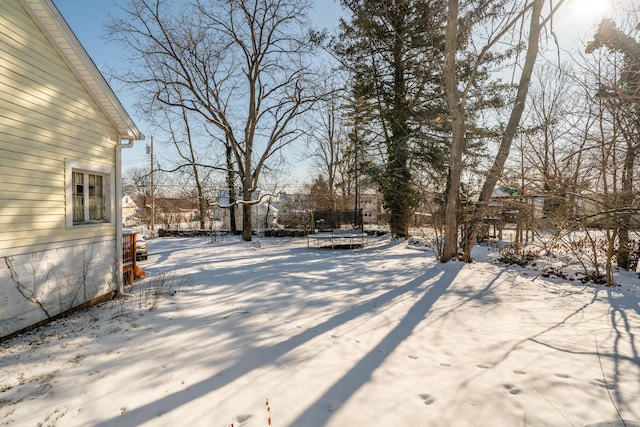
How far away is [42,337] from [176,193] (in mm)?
23110

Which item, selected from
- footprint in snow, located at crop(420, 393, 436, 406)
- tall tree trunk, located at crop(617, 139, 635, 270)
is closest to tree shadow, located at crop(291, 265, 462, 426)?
footprint in snow, located at crop(420, 393, 436, 406)

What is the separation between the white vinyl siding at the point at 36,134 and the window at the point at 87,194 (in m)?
0.09

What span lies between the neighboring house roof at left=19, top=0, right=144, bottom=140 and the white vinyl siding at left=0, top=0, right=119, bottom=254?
0.09m

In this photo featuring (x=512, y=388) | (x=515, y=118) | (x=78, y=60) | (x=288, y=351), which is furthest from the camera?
(x=515, y=118)

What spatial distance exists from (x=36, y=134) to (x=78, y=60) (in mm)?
1521

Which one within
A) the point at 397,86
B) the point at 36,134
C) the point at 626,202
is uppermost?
the point at 397,86

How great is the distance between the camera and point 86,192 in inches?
212

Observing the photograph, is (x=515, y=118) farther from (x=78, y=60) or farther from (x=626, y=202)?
(x=78, y=60)

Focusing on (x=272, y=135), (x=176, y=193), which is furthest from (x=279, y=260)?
(x=176, y=193)

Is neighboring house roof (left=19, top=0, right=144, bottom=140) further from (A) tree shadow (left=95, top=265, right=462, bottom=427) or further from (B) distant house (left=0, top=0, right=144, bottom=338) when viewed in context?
(A) tree shadow (left=95, top=265, right=462, bottom=427)

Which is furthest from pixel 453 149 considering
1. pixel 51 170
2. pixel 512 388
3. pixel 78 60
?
pixel 51 170

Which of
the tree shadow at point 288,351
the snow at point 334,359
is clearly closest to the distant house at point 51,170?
the snow at point 334,359

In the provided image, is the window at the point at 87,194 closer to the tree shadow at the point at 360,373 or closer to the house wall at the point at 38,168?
the house wall at the point at 38,168

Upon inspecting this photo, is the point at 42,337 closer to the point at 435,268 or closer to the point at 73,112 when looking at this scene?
the point at 73,112
